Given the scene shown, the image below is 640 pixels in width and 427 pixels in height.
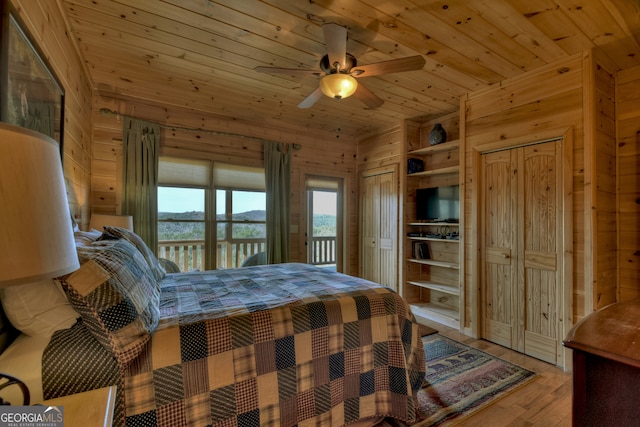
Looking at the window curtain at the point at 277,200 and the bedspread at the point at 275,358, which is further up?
the window curtain at the point at 277,200

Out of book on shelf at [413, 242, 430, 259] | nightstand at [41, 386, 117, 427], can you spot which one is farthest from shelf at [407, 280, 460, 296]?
nightstand at [41, 386, 117, 427]

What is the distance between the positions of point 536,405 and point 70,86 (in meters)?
4.12

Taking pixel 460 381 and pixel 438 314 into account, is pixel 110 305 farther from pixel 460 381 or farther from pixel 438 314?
pixel 438 314

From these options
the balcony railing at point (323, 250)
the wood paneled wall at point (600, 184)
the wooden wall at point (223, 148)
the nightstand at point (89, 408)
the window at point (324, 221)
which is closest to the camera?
the nightstand at point (89, 408)

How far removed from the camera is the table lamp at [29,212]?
1.73 ft

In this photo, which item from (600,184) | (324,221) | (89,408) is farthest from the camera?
(324,221)

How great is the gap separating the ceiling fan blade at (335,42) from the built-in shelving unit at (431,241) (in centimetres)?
211

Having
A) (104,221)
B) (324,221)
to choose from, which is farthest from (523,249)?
(104,221)

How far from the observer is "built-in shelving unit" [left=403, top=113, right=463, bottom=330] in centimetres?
371

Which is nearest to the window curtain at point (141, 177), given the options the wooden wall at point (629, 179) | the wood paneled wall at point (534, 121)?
the wood paneled wall at point (534, 121)

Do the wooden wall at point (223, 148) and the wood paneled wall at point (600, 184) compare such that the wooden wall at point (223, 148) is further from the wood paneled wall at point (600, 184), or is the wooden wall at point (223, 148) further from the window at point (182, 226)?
the wood paneled wall at point (600, 184)

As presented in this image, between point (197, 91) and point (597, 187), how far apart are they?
3930mm

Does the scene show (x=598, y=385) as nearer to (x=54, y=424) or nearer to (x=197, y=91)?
(x=54, y=424)

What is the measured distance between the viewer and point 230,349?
133 cm
